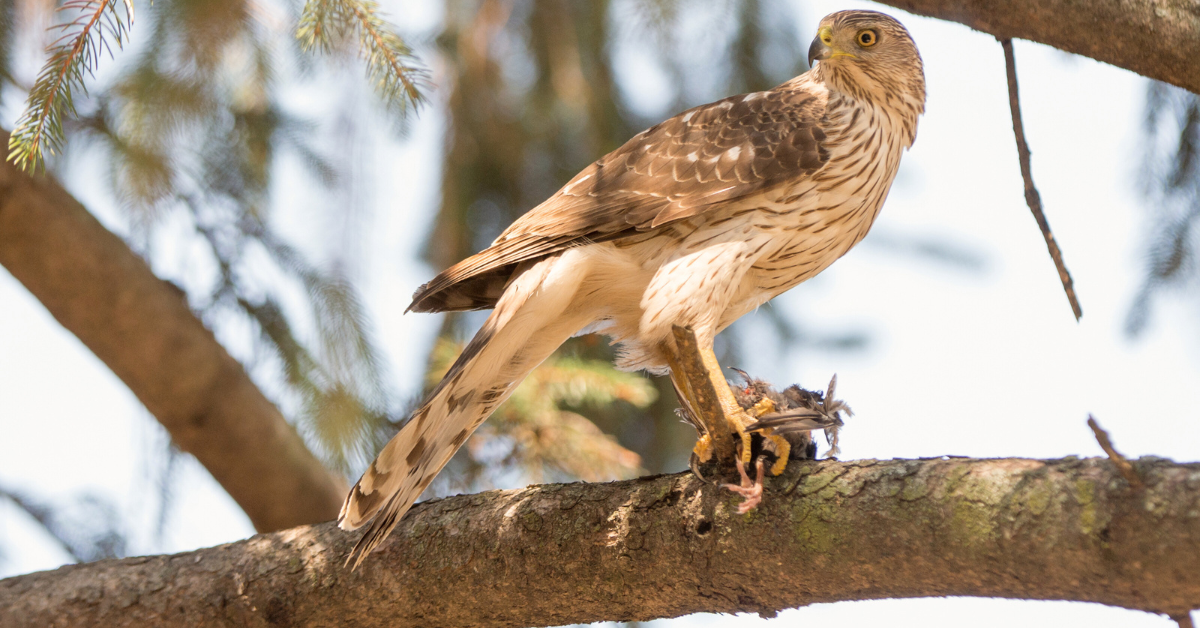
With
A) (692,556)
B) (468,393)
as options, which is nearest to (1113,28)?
(692,556)

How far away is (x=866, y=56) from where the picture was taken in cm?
291

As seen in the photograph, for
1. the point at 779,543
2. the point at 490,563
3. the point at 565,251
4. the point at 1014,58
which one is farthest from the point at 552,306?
the point at 1014,58

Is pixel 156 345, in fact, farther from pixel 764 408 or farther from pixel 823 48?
pixel 823 48

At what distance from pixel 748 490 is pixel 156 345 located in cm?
213

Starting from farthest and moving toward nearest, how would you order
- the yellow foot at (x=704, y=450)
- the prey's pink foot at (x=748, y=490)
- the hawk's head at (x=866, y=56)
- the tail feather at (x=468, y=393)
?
the hawk's head at (x=866, y=56), the tail feather at (x=468, y=393), the yellow foot at (x=704, y=450), the prey's pink foot at (x=748, y=490)

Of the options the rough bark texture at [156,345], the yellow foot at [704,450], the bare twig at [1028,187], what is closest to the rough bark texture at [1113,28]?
the bare twig at [1028,187]

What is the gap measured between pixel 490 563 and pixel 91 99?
7.39 ft

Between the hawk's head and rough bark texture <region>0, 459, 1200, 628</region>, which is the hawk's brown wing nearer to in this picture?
the hawk's head

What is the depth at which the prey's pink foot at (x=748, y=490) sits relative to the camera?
74.6 inches

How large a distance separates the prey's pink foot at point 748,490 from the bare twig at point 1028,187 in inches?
29.5

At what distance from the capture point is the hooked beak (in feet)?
9.54

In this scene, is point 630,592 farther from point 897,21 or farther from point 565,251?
point 897,21

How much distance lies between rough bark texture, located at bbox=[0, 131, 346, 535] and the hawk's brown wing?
837 mm

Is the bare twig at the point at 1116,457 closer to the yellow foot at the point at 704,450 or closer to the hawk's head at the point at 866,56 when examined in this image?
the yellow foot at the point at 704,450
